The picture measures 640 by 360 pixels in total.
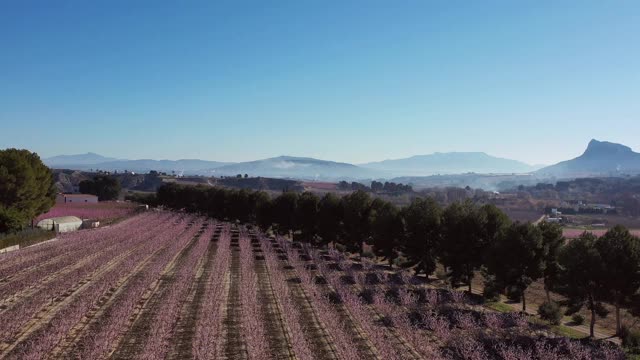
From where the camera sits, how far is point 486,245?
36.9 meters

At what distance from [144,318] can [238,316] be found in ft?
15.8

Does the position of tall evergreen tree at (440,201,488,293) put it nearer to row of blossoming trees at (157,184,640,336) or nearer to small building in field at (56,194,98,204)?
row of blossoming trees at (157,184,640,336)

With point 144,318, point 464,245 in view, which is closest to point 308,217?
point 464,245

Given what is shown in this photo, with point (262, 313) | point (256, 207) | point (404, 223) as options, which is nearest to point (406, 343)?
point (262, 313)

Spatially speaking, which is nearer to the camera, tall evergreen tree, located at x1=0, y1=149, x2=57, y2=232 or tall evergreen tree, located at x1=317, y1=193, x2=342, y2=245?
tall evergreen tree, located at x1=317, y1=193, x2=342, y2=245

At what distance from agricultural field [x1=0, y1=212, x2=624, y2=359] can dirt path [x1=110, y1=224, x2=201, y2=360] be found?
0.06 meters

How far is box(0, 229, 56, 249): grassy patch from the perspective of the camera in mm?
49322

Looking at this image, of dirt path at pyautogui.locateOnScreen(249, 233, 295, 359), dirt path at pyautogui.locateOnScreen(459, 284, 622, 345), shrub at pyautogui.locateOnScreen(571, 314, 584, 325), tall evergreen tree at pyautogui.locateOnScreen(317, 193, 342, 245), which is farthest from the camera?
tall evergreen tree at pyautogui.locateOnScreen(317, 193, 342, 245)

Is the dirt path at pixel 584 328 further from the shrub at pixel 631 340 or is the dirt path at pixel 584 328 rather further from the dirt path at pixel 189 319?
the dirt path at pixel 189 319

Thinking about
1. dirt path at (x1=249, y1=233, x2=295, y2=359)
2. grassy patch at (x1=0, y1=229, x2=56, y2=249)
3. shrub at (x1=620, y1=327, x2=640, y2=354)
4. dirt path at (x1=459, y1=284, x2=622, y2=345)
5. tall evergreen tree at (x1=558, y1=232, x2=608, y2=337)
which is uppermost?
tall evergreen tree at (x1=558, y1=232, x2=608, y2=337)

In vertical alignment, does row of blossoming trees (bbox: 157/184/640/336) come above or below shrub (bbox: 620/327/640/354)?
above

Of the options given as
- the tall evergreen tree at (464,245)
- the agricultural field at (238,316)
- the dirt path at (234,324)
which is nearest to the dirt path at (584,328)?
the tall evergreen tree at (464,245)

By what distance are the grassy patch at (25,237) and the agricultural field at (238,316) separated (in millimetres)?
7157

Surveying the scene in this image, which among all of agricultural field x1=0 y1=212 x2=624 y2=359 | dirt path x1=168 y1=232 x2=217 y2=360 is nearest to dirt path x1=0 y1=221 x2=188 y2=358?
agricultural field x1=0 y1=212 x2=624 y2=359
